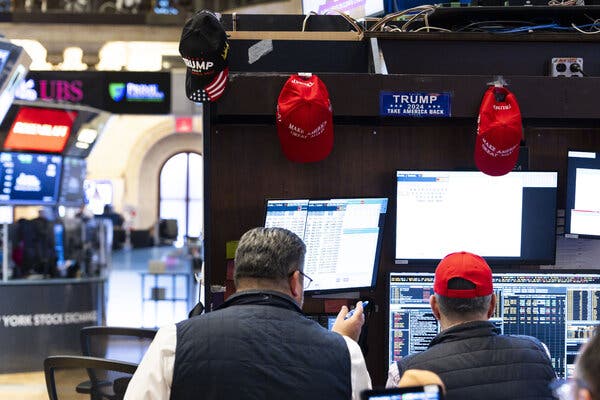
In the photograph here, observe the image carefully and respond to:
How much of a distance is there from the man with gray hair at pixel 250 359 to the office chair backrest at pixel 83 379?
5.73 ft

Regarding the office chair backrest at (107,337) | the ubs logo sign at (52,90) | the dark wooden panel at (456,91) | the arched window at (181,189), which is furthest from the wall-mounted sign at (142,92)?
the arched window at (181,189)

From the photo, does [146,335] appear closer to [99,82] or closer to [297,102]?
[297,102]

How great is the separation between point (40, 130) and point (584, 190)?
9.34 meters

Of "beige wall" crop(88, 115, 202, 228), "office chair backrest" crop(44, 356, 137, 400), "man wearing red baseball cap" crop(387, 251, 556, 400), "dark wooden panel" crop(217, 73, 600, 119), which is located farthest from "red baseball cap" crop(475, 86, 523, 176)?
"beige wall" crop(88, 115, 202, 228)

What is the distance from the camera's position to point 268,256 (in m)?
2.47

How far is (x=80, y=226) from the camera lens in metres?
15.7

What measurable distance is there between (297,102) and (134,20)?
52.3 feet

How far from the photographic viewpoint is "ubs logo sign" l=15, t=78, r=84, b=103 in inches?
414

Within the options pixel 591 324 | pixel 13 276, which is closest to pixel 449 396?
pixel 591 324

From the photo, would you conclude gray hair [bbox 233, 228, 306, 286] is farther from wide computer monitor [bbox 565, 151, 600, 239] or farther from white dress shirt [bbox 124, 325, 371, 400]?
wide computer monitor [bbox 565, 151, 600, 239]

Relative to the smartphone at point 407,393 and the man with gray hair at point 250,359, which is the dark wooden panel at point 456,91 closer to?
the man with gray hair at point 250,359

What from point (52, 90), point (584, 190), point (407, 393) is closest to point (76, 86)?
point (52, 90)

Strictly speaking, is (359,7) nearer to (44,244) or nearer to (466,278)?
(466,278)

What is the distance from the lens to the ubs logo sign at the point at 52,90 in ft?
34.5
